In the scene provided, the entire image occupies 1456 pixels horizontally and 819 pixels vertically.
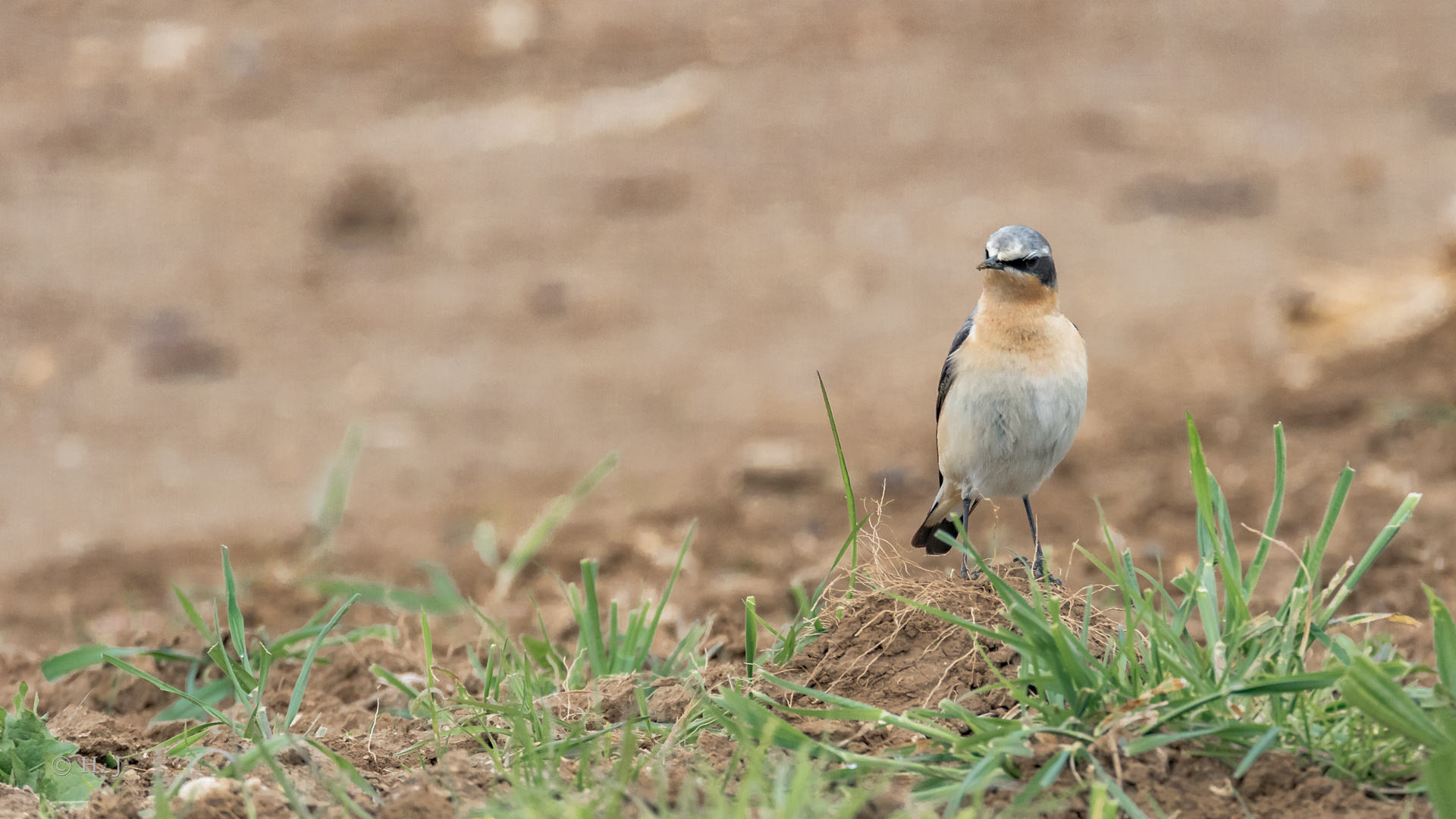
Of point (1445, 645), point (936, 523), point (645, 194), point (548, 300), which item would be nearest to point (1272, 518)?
point (1445, 645)

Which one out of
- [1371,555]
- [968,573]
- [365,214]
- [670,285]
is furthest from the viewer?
[365,214]

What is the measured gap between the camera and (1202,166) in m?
12.5

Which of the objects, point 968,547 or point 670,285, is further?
point 670,285

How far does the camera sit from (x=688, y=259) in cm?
1122

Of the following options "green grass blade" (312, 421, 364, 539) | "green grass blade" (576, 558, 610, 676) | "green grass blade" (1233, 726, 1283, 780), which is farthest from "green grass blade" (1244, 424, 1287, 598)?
"green grass blade" (312, 421, 364, 539)

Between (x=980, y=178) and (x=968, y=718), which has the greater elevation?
(x=968, y=718)

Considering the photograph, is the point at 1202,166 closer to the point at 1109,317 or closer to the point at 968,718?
the point at 1109,317

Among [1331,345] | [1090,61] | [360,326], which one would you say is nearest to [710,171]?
[360,326]

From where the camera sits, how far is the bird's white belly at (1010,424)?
11.8ft

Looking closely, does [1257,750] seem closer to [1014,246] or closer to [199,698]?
[1014,246]

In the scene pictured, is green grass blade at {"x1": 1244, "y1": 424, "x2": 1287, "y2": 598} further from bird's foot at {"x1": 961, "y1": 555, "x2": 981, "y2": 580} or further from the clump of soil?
bird's foot at {"x1": 961, "y1": 555, "x2": 981, "y2": 580}

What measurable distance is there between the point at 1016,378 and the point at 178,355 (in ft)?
25.1

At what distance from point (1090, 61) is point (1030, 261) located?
12.3m

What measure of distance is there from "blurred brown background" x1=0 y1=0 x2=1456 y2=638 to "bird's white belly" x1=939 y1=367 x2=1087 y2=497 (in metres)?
1.64
